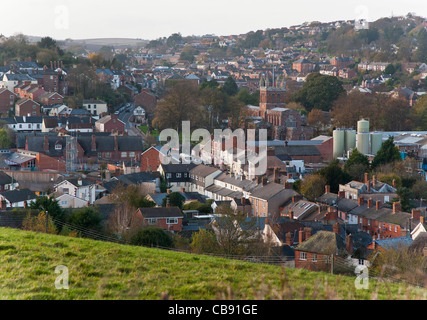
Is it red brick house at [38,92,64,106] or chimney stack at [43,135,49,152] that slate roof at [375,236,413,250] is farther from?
red brick house at [38,92,64,106]

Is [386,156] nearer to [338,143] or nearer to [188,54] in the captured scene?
[338,143]

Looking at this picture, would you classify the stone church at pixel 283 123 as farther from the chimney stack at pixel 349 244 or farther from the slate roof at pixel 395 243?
the chimney stack at pixel 349 244

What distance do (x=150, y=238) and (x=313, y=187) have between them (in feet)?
45.0

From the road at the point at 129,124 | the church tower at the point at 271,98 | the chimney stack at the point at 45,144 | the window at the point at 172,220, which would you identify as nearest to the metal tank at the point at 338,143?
the church tower at the point at 271,98

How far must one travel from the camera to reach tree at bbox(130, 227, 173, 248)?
15641 mm

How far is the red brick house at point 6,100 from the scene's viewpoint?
46875 millimetres

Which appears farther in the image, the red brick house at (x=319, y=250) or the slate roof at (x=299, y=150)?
the slate roof at (x=299, y=150)

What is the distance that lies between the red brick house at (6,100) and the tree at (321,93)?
895 inches

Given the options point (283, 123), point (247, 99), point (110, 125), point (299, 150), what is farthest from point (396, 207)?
point (247, 99)

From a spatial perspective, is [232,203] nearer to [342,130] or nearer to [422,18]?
[342,130]

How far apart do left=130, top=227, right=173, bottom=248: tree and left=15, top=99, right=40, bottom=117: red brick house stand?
31.3 meters

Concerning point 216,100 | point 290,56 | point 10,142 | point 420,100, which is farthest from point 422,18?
point 10,142

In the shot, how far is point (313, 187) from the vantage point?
92.5ft
